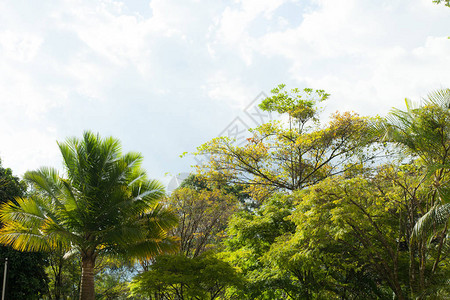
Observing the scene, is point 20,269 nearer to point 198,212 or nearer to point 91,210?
point 91,210

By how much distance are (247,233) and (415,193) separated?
17.4 feet

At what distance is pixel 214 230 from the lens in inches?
784

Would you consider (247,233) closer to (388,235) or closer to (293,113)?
(388,235)

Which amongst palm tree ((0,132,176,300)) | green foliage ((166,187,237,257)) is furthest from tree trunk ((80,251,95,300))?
green foliage ((166,187,237,257))

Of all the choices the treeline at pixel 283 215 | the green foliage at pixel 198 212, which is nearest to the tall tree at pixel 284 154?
the treeline at pixel 283 215

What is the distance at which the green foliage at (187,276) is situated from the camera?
1086cm

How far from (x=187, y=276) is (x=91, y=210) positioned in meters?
3.70

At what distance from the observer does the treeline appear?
8.71 meters

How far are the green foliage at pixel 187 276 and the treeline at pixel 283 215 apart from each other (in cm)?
4

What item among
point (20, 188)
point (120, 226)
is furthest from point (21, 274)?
point (120, 226)

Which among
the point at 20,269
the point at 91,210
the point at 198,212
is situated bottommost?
the point at 91,210

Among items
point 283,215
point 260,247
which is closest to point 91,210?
point 260,247

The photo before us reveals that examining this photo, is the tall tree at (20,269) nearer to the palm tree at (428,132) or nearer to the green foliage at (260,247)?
the green foliage at (260,247)

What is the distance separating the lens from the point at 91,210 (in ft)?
39.2
